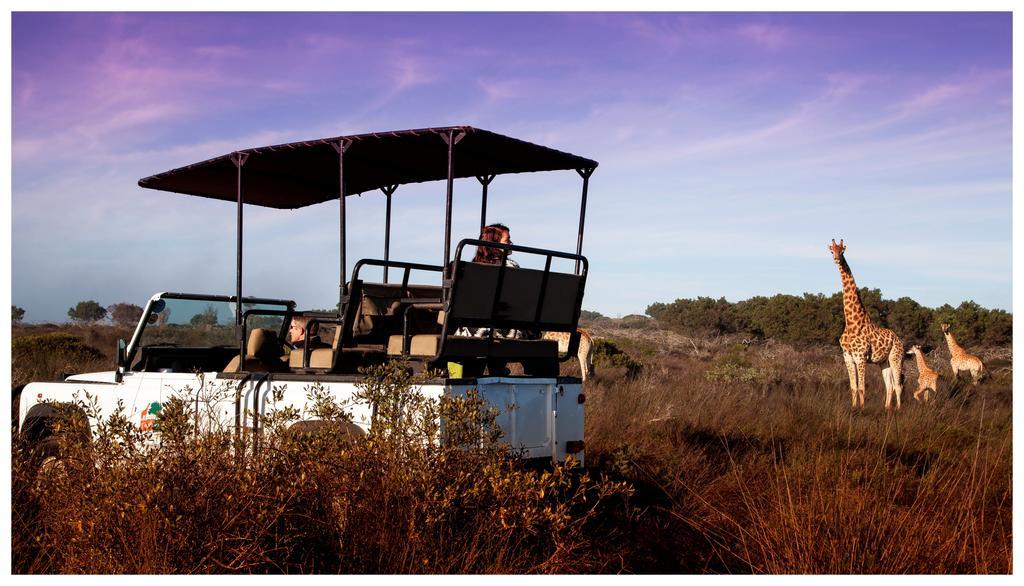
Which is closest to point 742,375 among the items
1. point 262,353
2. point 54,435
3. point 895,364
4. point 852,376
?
point 852,376

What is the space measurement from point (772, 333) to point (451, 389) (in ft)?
109

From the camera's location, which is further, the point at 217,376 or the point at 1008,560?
the point at 217,376

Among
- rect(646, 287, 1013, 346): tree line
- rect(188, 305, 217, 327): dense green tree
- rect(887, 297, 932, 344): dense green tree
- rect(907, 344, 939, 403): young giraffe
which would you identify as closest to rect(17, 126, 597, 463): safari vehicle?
rect(188, 305, 217, 327): dense green tree

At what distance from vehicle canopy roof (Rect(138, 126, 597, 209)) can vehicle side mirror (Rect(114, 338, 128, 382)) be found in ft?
5.19

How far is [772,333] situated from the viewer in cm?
3738

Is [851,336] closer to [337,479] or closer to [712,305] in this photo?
[337,479]

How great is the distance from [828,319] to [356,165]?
29.6 metres

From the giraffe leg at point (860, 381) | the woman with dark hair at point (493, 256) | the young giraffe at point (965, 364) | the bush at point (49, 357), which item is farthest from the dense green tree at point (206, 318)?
the young giraffe at point (965, 364)

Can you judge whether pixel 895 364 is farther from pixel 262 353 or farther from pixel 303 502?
pixel 303 502

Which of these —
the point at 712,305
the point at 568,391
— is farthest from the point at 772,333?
the point at 568,391

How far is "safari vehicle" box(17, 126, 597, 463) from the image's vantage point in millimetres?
6527

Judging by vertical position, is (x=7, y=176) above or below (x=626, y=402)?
above

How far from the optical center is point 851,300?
1748 cm

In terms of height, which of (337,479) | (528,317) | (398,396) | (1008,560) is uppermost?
(528,317)
